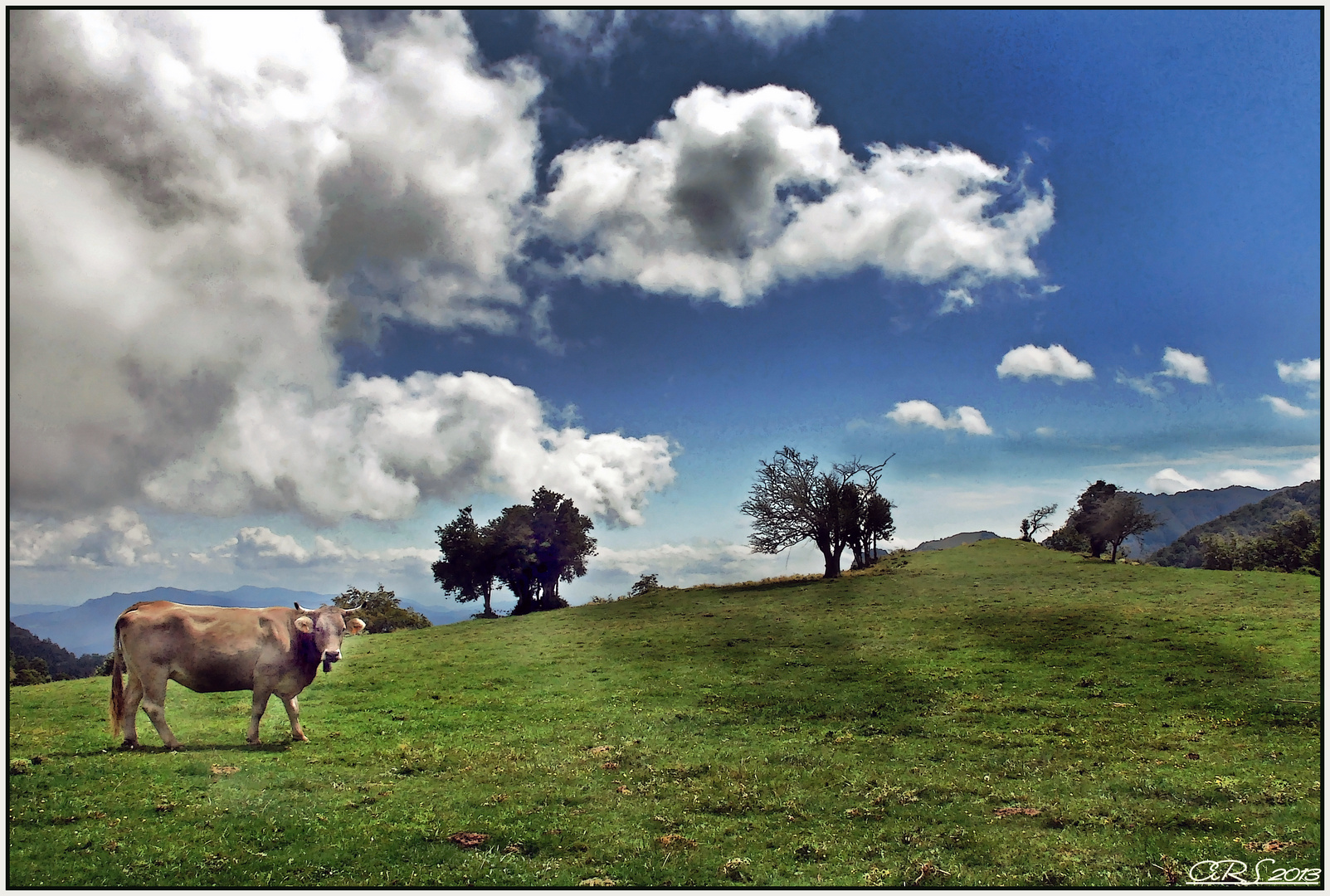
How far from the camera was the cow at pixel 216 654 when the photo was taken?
1855 centimetres

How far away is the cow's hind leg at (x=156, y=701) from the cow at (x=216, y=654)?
0.02m

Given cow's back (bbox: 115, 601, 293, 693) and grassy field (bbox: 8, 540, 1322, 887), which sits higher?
cow's back (bbox: 115, 601, 293, 693)

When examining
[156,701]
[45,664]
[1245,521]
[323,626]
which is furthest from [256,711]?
[1245,521]

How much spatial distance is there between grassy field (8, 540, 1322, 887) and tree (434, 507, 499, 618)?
120ft

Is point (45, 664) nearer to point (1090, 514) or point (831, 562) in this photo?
point (831, 562)

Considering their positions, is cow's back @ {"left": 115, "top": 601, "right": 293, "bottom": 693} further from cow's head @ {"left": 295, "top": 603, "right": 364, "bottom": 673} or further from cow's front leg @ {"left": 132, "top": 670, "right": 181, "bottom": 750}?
cow's head @ {"left": 295, "top": 603, "right": 364, "bottom": 673}

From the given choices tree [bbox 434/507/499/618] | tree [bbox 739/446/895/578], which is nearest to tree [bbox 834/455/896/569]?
tree [bbox 739/446/895/578]

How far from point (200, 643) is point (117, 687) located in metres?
2.52

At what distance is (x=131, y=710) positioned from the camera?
732 inches

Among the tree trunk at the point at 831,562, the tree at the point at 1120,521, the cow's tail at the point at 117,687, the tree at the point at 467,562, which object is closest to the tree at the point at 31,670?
the cow's tail at the point at 117,687

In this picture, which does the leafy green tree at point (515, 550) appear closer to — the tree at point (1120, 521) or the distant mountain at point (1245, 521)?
the tree at point (1120, 521)

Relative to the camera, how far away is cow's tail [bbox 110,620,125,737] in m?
18.6

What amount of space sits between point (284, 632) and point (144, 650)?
3.46 metres

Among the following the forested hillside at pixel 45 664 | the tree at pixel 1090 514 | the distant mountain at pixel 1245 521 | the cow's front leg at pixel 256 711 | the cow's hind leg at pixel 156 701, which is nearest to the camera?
the cow's hind leg at pixel 156 701
